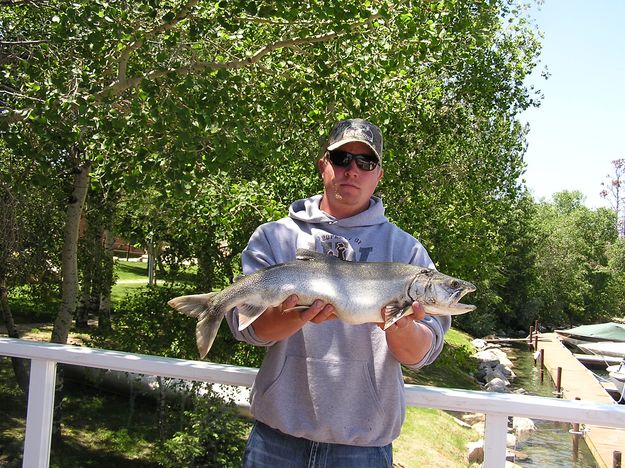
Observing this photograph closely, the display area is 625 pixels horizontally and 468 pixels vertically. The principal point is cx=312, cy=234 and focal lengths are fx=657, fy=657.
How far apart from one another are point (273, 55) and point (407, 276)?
20.6ft

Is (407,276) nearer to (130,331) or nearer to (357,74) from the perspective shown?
(357,74)

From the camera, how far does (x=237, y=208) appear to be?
268 inches

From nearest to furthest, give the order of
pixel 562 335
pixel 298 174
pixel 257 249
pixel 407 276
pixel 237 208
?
pixel 407 276 < pixel 257 249 < pixel 237 208 < pixel 298 174 < pixel 562 335

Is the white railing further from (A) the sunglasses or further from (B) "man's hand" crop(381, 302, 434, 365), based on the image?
(A) the sunglasses

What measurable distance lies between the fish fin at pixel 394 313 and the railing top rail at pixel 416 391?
0.68 m

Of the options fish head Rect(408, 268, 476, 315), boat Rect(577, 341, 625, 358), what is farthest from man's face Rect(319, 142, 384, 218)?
boat Rect(577, 341, 625, 358)

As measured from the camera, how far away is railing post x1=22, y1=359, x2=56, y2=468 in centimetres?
312

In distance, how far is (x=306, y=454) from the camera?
91.6 inches

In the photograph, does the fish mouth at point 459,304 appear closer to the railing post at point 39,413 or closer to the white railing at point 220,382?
the white railing at point 220,382

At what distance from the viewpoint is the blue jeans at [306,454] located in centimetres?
230

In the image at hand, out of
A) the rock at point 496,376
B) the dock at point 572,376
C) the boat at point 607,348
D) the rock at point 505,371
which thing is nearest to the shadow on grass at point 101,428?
the dock at point 572,376

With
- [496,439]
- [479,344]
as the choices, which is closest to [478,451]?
[496,439]

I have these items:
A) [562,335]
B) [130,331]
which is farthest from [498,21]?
[562,335]

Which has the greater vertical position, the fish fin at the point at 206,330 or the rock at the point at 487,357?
the fish fin at the point at 206,330
